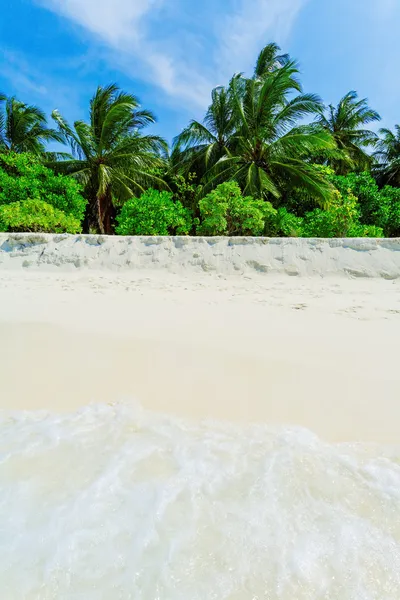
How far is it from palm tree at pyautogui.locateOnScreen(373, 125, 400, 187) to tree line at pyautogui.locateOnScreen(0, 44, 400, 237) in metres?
5.26

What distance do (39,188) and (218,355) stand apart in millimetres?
9611

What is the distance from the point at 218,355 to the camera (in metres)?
2.33

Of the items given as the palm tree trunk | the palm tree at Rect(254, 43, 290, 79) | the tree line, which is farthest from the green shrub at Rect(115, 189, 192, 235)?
the palm tree at Rect(254, 43, 290, 79)

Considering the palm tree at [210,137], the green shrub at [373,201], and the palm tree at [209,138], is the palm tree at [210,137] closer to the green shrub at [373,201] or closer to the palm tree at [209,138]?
the palm tree at [209,138]

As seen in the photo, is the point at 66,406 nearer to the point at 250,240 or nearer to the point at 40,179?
the point at 250,240

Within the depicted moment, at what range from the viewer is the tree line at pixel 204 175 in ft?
23.9

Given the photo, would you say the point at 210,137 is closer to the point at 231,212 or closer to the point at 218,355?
the point at 231,212

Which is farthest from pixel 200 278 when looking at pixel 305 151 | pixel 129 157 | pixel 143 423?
pixel 129 157

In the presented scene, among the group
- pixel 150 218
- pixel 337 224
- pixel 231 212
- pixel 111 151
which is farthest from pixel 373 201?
pixel 111 151

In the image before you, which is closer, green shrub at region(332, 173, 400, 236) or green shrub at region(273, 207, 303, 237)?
green shrub at region(273, 207, 303, 237)

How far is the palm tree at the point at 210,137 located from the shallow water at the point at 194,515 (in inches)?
473

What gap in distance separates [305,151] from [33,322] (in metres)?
10.1

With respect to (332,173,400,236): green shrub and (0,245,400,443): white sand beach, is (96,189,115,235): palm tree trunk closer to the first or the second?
(0,245,400,443): white sand beach

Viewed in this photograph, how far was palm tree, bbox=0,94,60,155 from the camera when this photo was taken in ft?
42.3
